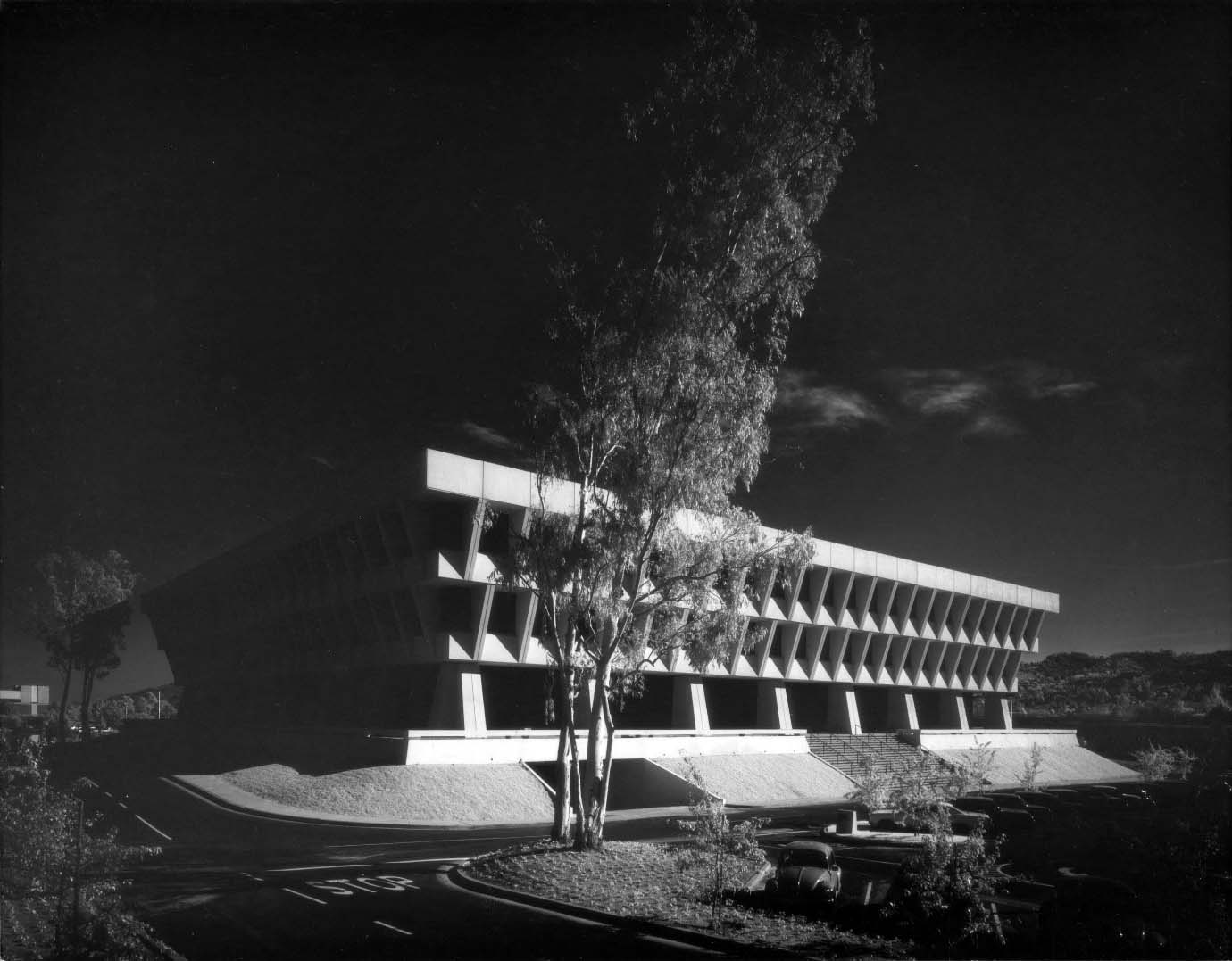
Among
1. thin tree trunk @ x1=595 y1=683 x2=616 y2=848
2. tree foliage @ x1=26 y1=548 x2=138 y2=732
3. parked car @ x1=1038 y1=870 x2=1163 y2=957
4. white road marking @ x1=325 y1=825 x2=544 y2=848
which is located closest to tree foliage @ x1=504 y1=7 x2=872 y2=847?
thin tree trunk @ x1=595 y1=683 x2=616 y2=848

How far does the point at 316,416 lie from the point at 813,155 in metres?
53.8

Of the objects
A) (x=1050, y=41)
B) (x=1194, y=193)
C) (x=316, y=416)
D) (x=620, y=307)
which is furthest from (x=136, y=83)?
(x=316, y=416)

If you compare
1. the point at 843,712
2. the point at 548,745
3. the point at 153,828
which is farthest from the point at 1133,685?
the point at 153,828

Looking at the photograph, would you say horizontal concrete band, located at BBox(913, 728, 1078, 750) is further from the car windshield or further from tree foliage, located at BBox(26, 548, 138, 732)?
tree foliage, located at BBox(26, 548, 138, 732)

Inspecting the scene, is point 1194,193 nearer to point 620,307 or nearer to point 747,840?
point 620,307

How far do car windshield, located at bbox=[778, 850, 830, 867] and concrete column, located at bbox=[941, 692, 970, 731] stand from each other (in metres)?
64.3

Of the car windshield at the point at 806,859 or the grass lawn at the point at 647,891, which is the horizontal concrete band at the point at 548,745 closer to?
the grass lawn at the point at 647,891

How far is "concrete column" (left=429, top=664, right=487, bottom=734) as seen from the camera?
43469 mm

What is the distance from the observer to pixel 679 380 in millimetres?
23750

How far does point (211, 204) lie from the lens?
4238 centimetres

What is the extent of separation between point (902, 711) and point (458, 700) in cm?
4049

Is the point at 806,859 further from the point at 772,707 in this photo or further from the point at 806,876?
the point at 772,707

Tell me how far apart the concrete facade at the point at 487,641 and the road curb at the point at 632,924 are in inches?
371

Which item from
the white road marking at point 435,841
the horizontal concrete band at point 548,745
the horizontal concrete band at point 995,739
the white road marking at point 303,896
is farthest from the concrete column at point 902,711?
the white road marking at point 303,896
